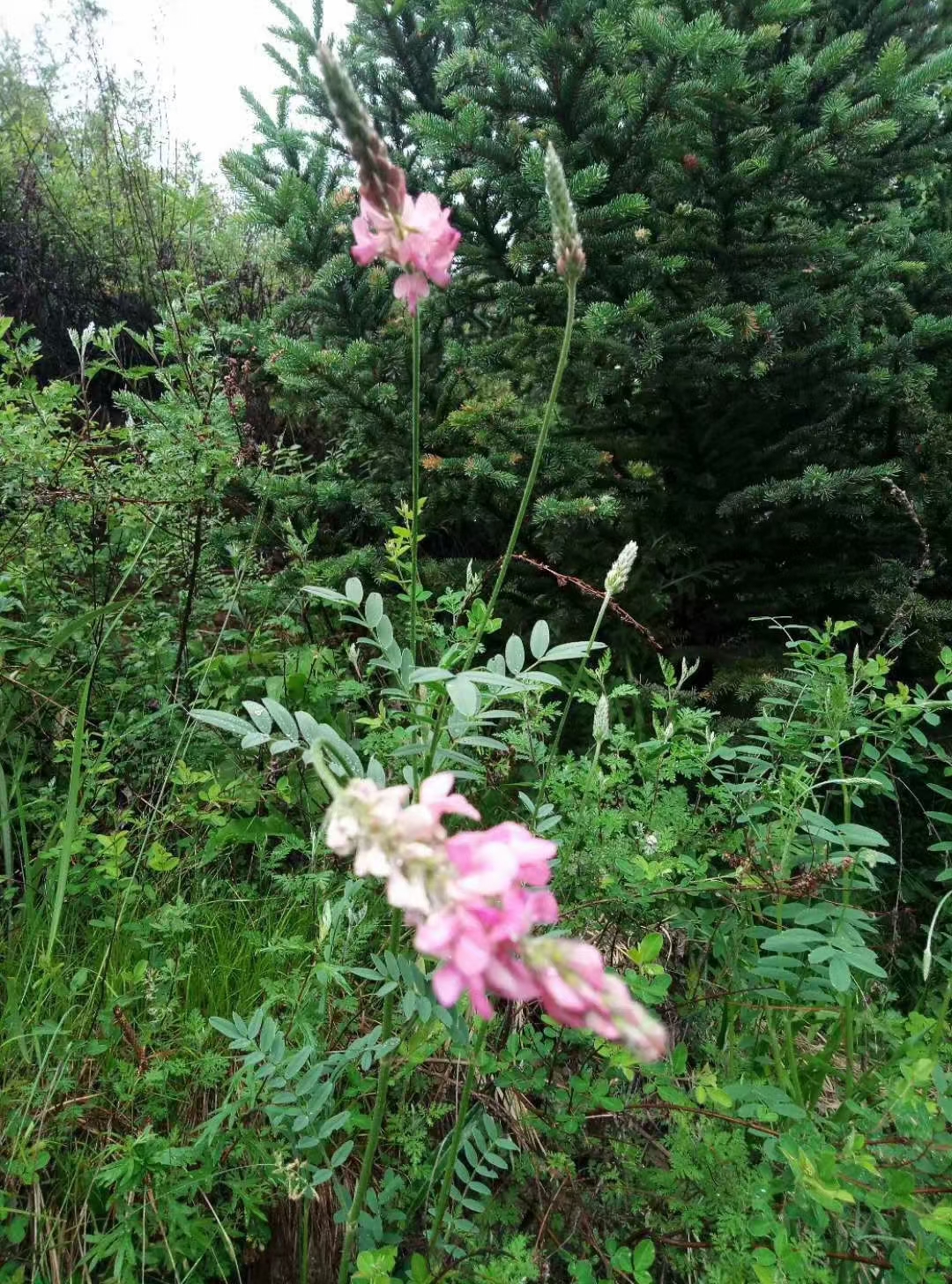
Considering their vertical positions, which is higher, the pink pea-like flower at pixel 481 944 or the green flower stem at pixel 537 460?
the green flower stem at pixel 537 460

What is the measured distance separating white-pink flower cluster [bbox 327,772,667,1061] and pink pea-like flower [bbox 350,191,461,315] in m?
0.62

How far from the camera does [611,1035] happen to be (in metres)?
0.46

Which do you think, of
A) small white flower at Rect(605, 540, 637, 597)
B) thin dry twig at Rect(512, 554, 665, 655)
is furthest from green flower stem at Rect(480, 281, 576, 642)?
thin dry twig at Rect(512, 554, 665, 655)

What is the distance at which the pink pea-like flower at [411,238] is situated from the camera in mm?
865

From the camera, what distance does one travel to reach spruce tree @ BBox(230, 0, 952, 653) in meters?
2.34

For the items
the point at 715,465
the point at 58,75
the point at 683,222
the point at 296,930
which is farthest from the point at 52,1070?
the point at 58,75

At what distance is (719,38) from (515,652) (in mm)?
2034

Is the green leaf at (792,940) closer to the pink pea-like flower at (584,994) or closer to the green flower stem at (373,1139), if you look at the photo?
the green flower stem at (373,1139)

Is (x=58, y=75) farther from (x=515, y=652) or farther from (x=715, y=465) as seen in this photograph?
(x=515, y=652)

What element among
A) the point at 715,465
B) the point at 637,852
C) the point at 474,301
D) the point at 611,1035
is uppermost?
the point at 474,301

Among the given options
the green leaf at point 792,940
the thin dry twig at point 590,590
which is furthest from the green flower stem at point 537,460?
the green leaf at point 792,940

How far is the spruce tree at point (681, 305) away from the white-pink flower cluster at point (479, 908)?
6.05 ft

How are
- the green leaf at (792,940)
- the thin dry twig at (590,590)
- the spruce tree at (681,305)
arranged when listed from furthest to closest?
the spruce tree at (681,305) < the thin dry twig at (590,590) < the green leaf at (792,940)

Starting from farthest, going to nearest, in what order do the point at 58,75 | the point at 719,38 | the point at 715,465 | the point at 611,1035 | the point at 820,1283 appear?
the point at 58,75 → the point at 715,465 → the point at 719,38 → the point at 820,1283 → the point at 611,1035
